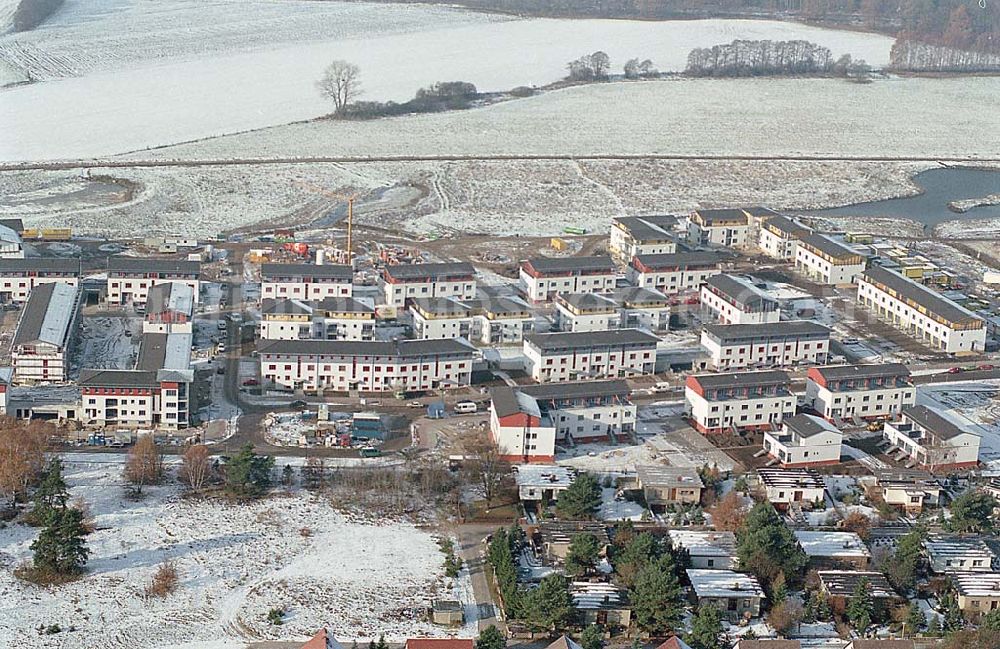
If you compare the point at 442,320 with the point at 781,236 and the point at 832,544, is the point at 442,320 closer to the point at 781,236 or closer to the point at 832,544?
the point at 832,544

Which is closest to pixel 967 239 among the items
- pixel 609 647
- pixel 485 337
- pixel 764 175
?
pixel 764 175

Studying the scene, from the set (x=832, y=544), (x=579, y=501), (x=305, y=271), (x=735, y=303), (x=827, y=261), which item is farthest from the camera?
(x=827, y=261)

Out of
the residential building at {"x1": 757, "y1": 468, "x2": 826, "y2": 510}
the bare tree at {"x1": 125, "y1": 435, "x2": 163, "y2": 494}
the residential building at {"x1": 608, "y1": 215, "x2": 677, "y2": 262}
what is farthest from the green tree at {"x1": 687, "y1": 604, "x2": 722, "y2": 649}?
the residential building at {"x1": 608, "y1": 215, "x2": 677, "y2": 262}

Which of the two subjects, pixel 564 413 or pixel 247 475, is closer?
pixel 247 475

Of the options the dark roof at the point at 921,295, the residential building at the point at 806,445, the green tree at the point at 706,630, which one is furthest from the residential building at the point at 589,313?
the green tree at the point at 706,630

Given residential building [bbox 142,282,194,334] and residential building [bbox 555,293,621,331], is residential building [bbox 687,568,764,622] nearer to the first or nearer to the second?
residential building [bbox 555,293,621,331]

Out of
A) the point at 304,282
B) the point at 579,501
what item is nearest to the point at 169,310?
the point at 304,282

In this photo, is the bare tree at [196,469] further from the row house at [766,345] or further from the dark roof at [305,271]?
the row house at [766,345]
